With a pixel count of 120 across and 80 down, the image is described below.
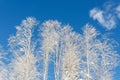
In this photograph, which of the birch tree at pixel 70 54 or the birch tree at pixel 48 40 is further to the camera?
the birch tree at pixel 48 40

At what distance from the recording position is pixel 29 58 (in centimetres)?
3338

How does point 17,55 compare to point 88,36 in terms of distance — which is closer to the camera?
point 17,55

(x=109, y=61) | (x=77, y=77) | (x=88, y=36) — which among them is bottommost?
(x=77, y=77)

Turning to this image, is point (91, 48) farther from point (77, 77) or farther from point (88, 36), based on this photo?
point (77, 77)

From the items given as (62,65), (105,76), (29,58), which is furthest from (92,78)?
(29,58)

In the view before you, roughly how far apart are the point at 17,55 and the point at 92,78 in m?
8.62

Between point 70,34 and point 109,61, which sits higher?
point 70,34

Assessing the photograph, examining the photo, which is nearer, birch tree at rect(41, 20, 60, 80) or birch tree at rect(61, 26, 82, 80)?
birch tree at rect(61, 26, 82, 80)

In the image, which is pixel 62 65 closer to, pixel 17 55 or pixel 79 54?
pixel 79 54

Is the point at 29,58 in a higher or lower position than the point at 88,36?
lower

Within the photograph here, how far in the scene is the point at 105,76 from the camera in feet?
113

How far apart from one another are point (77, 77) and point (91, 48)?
16.1ft

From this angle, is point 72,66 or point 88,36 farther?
point 88,36

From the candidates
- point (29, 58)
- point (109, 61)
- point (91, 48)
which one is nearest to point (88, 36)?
point (91, 48)
